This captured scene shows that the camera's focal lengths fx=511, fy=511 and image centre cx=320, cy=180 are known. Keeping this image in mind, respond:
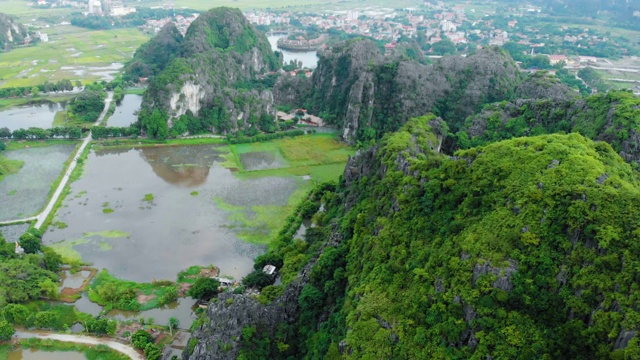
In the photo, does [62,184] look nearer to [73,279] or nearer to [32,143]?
[32,143]

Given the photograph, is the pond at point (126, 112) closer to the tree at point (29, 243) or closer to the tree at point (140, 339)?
the tree at point (29, 243)

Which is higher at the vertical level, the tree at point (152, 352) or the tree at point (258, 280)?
the tree at point (258, 280)

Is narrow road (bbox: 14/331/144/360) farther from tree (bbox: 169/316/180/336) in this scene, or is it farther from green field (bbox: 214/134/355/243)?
green field (bbox: 214/134/355/243)

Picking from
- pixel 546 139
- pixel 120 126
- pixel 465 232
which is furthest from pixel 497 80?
pixel 120 126

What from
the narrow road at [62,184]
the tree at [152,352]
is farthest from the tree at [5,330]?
the narrow road at [62,184]

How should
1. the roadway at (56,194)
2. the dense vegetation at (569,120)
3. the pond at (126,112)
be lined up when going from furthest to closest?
1. the pond at (126,112)
2. the roadway at (56,194)
3. the dense vegetation at (569,120)

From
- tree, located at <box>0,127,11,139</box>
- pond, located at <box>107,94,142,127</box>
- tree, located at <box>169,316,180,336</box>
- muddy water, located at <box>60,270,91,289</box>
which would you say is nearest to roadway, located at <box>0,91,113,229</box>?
pond, located at <box>107,94,142,127</box>

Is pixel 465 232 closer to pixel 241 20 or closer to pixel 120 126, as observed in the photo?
pixel 120 126
